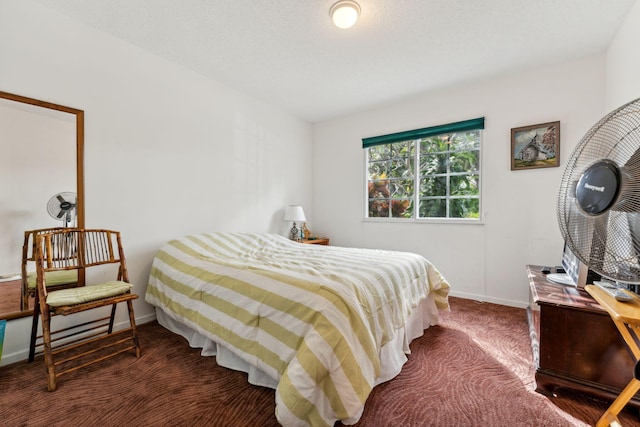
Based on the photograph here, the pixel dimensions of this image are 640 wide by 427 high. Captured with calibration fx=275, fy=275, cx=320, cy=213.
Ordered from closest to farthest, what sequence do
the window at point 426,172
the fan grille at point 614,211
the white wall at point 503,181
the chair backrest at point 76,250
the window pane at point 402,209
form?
1. the fan grille at point 614,211
2. the chair backrest at point 76,250
3. the white wall at point 503,181
4. the window at point 426,172
5. the window pane at point 402,209

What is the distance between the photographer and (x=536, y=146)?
276 cm

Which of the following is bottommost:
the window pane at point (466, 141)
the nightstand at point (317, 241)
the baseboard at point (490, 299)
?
the baseboard at point (490, 299)

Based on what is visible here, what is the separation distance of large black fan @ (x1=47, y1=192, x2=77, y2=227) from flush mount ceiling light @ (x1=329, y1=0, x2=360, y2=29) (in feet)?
7.66

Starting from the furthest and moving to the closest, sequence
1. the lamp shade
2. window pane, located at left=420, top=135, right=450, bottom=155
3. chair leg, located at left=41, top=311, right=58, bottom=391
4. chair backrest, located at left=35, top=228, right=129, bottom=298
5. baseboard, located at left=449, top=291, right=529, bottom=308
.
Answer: the lamp shade, window pane, located at left=420, top=135, right=450, bottom=155, baseboard, located at left=449, top=291, right=529, bottom=308, chair backrest, located at left=35, top=228, right=129, bottom=298, chair leg, located at left=41, top=311, right=58, bottom=391

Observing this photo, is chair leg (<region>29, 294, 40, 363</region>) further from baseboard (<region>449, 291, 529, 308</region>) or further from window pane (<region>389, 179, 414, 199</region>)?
baseboard (<region>449, 291, 529, 308</region>)

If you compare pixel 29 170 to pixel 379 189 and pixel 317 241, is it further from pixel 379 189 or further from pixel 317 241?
pixel 379 189

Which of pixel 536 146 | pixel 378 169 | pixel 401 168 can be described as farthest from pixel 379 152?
pixel 536 146

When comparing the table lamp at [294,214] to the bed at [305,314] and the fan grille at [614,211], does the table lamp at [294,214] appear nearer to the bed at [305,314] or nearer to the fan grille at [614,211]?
the bed at [305,314]

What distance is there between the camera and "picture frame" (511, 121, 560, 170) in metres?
2.68

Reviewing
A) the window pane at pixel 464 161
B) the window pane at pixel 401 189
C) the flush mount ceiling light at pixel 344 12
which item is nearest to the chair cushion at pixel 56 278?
the flush mount ceiling light at pixel 344 12

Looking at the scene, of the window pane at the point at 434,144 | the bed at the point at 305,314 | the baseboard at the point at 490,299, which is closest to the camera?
the bed at the point at 305,314

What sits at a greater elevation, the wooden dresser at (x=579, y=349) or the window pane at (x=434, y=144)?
the window pane at (x=434, y=144)

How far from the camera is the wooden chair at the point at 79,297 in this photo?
5.30 ft

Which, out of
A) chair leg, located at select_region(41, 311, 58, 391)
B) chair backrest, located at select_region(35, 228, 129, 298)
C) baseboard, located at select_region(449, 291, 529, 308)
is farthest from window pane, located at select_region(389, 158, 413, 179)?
chair leg, located at select_region(41, 311, 58, 391)
